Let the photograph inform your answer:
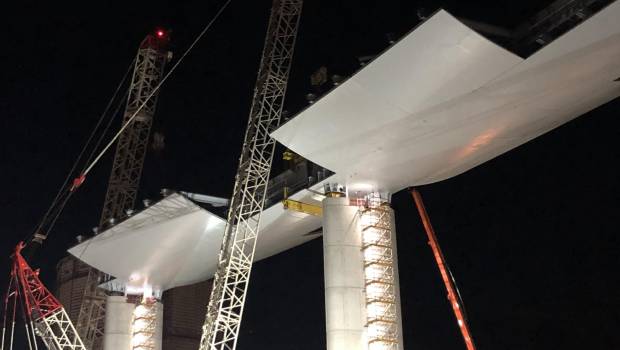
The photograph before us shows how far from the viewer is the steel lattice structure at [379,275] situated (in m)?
35.5

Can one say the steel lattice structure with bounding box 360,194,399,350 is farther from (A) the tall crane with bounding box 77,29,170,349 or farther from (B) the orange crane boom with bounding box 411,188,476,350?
Answer: (A) the tall crane with bounding box 77,29,170,349

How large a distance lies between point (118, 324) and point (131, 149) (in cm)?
1529

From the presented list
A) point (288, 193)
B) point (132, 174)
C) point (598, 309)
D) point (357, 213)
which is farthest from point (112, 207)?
point (598, 309)

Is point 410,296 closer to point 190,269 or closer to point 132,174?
point 190,269

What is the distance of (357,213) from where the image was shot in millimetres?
37562

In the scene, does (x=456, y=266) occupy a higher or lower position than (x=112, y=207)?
lower

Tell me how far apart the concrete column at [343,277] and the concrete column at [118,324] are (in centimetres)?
2389

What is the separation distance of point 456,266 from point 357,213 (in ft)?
80.6

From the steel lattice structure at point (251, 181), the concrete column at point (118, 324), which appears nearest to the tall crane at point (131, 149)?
the concrete column at point (118, 324)

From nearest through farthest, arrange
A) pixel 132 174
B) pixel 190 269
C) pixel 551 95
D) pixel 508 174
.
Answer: pixel 551 95 → pixel 190 269 → pixel 508 174 → pixel 132 174

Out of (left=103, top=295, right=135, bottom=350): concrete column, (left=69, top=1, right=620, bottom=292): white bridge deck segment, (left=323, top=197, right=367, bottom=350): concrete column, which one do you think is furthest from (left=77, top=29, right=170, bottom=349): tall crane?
(left=323, top=197, right=367, bottom=350): concrete column

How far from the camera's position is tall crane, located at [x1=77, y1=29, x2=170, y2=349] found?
61.4m

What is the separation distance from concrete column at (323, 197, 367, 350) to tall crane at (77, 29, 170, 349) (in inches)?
1131

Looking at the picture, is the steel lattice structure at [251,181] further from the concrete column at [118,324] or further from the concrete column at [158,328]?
the concrete column at [118,324]
